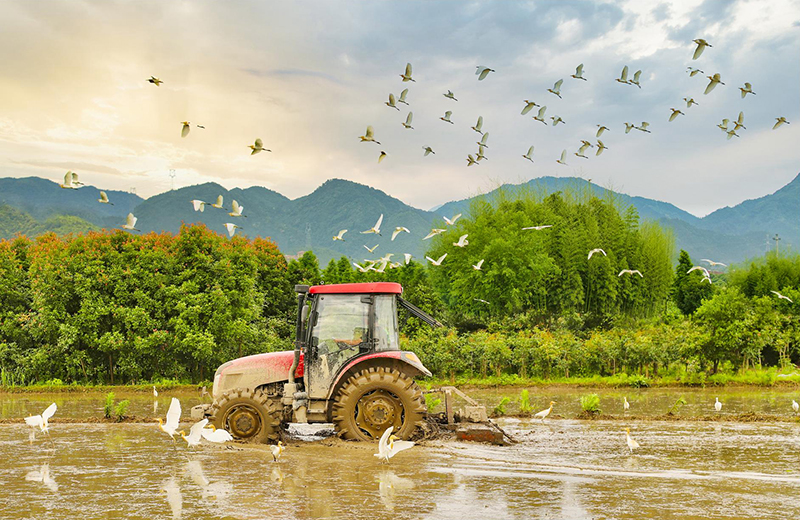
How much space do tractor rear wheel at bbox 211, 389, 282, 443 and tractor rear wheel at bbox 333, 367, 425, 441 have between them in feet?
3.30

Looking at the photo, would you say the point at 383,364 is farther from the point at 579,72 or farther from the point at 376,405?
the point at 579,72

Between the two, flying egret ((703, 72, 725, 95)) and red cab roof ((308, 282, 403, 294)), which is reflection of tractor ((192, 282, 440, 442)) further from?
flying egret ((703, 72, 725, 95))

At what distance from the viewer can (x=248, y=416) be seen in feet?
31.6

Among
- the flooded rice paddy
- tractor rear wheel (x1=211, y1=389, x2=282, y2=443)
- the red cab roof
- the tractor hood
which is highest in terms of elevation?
the red cab roof

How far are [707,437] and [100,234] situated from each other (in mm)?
21876

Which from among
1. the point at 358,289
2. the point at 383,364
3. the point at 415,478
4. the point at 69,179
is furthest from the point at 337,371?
the point at 69,179

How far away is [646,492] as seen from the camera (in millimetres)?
7090

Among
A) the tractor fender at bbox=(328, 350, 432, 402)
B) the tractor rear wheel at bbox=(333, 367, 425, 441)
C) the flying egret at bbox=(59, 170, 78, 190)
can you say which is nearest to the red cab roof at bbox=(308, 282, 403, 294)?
the tractor fender at bbox=(328, 350, 432, 402)

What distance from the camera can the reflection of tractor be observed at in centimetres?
943

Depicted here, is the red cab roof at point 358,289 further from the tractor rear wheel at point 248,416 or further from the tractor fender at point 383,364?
the tractor rear wheel at point 248,416

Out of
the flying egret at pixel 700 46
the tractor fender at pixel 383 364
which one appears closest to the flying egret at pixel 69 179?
the tractor fender at pixel 383 364

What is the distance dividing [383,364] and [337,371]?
686 millimetres

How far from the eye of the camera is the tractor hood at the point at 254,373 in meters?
Result: 9.91

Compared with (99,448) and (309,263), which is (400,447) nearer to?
(99,448)
